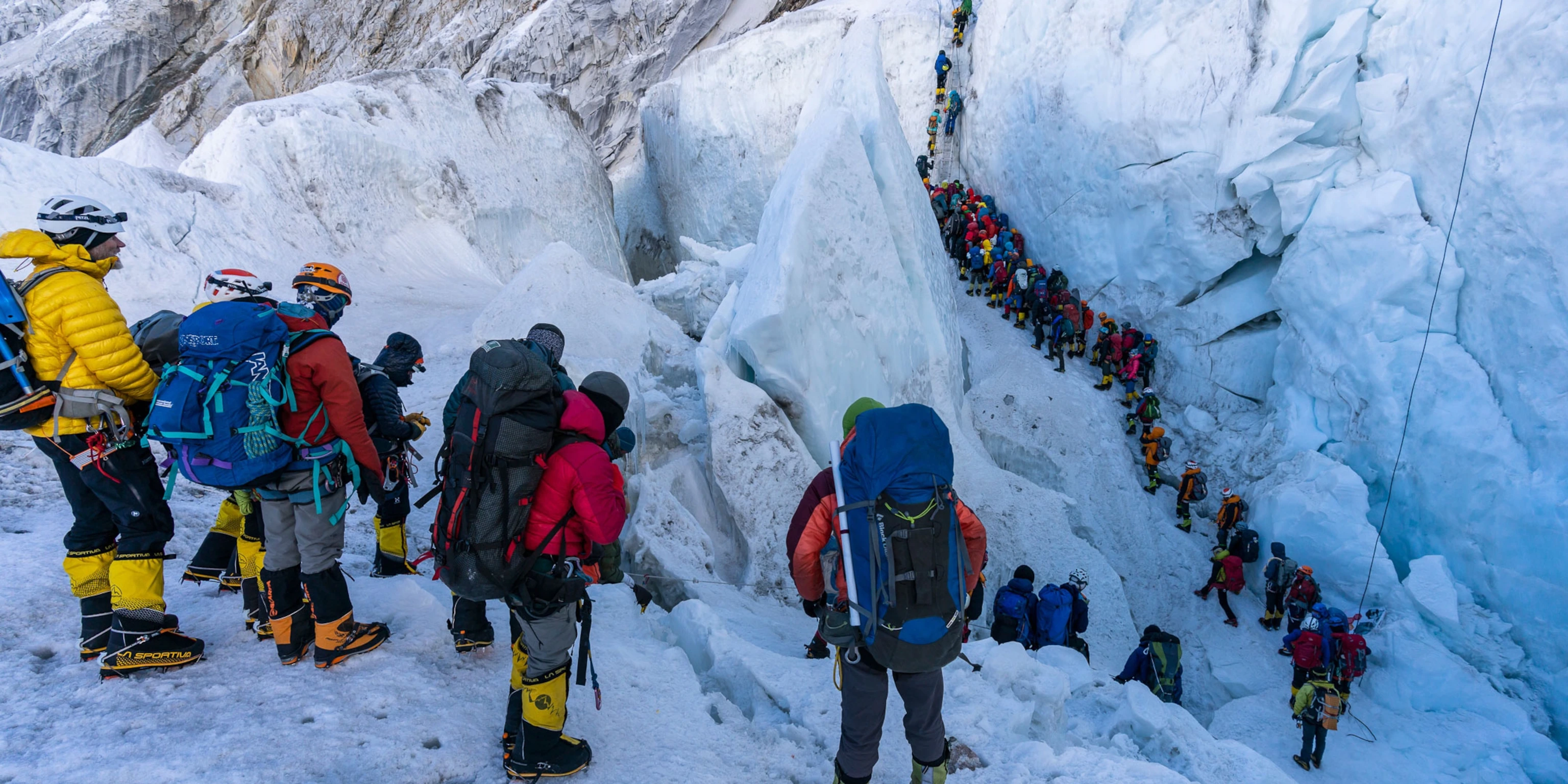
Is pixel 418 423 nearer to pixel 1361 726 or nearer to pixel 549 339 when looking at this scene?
pixel 549 339

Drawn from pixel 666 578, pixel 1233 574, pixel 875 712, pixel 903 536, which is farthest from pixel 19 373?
pixel 1233 574

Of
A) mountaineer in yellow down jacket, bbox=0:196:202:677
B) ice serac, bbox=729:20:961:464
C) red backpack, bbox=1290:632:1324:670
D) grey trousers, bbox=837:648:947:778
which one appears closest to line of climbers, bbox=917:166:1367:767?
red backpack, bbox=1290:632:1324:670

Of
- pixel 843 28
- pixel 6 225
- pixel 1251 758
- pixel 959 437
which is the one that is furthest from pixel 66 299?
pixel 843 28

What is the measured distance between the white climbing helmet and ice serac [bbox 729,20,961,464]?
4.67 m

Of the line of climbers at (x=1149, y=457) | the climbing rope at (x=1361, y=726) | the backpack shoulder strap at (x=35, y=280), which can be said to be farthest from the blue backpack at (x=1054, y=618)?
the backpack shoulder strap at (x=35, y=280)

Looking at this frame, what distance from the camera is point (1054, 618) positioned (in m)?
6.05

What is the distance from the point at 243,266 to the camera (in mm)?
7988

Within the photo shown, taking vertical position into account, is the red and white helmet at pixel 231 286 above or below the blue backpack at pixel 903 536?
below

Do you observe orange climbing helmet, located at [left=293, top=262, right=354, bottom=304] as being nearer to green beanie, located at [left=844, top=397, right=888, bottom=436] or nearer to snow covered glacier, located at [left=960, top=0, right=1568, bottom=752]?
green beanie, located at [left=844, top=397, right=888, bottom=436]

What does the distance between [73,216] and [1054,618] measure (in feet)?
20.2

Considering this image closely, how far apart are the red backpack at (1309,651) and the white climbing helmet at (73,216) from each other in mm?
7892

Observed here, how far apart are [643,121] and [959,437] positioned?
14208 mm

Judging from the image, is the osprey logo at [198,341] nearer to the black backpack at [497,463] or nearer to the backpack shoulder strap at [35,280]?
the backpack shoulder strap at [35,280]

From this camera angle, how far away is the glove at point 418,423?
10.8 feet
